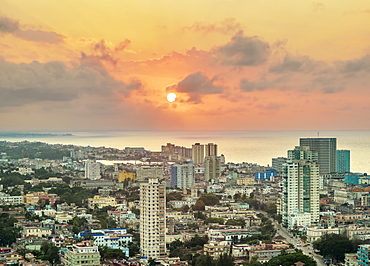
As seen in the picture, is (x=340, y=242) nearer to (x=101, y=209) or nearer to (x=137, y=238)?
(x=137, y=238)

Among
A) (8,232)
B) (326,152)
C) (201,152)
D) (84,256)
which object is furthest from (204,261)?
(201,152)

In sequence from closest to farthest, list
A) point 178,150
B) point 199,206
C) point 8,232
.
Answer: point 8,232 → point 199,206 → point 178,150

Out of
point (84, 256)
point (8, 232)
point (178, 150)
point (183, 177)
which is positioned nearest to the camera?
point (84, 256)

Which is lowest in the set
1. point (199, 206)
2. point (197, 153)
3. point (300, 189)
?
point (199, 206)

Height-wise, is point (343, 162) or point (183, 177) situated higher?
point (343, 162)

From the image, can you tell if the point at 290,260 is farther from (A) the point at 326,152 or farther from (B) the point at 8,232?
(A) the point at 326,152

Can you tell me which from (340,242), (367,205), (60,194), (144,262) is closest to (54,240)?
(144,262)

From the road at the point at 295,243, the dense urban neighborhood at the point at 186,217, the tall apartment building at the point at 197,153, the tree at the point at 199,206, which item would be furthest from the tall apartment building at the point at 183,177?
the tall apartment building at the point at 197,153

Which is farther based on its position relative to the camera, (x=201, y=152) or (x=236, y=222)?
(x=201, y=152)
